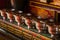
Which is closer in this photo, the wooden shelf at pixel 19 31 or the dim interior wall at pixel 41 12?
the wooden shelf at pixel 19 31

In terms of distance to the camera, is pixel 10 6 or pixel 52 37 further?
pixel 10 6

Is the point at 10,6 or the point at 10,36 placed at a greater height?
the point at 10,6

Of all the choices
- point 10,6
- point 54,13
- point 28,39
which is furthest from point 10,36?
point 10,6

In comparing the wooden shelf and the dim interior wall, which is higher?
the dim interior wall

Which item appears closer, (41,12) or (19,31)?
(19,31)

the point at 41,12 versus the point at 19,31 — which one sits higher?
the point at 41,12

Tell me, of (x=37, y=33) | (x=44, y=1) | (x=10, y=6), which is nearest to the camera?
(x=37, y=33)

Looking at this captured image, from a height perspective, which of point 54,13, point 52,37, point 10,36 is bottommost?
point 10,36

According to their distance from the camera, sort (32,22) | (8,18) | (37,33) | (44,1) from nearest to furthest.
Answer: (37,33) → (32,22) → (44,1) → (8,18)

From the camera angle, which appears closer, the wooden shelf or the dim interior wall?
the wooden shelf

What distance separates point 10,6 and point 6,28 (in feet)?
2.10

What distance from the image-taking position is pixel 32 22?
2.20m

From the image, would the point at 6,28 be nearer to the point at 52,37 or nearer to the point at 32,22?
the point at 32,22

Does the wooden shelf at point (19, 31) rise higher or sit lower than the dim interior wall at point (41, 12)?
lower
